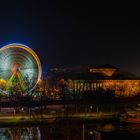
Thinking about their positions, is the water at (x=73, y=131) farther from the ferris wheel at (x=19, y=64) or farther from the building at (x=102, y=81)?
the building at (x=102, y=81)

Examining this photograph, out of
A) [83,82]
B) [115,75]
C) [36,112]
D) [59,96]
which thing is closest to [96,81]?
[83,82]

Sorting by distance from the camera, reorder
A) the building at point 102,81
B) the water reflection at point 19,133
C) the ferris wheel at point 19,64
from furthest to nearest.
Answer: the building at point 102,81 < the ferris wheel at point 19,64 < the water reflection at point 19,133

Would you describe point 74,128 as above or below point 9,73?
below

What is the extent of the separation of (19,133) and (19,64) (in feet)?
26.2

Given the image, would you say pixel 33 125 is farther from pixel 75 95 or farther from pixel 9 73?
pixel 75 95

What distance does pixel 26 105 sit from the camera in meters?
30.3

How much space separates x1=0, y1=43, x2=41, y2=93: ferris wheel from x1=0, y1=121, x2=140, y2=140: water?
5.66 m

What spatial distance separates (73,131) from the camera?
25.1 meters

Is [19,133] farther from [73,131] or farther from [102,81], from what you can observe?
[102,81]

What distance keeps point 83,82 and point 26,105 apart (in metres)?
16.2

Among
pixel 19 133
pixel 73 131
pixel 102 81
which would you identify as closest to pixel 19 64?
pixel 19 133

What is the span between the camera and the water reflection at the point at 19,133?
23.5m

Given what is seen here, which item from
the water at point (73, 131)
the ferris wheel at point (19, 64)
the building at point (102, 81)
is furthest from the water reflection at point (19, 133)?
the building at point (102, 81)

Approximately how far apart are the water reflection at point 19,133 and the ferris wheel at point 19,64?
20.2 ft
